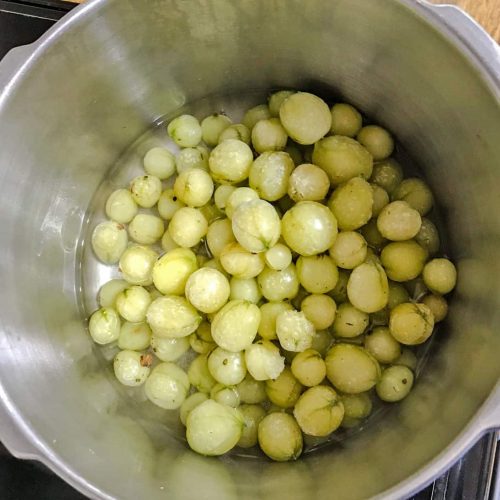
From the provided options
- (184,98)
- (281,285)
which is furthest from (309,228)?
(184,98)

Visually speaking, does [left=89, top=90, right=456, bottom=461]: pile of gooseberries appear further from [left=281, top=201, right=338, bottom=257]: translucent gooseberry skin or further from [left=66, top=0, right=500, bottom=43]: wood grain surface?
[left=66, top=0, right=500, bottom=43]: wood grain surface

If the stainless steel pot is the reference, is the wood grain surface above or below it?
above

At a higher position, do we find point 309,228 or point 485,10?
point 485,10

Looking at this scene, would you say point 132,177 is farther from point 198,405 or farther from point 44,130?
point 198,405

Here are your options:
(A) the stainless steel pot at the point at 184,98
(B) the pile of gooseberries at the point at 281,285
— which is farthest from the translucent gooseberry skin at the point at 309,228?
(A) the stainless steel pot at the point at 184,98

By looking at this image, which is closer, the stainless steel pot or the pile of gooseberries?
the stainless steel pot

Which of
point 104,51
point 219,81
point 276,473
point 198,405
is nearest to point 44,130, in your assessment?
point 104,51

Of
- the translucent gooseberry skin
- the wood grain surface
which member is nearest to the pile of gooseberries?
the translucent gooseberry skin

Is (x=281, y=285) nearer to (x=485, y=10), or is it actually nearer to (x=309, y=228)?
(x=309, y=228)
